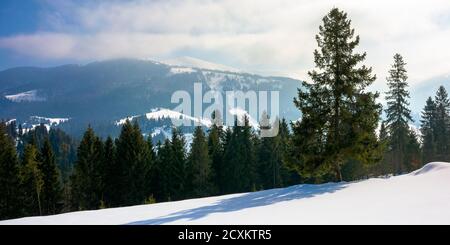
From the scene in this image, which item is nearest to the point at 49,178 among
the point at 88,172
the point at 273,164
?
the point at 88,172

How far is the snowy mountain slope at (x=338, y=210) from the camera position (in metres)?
11.1

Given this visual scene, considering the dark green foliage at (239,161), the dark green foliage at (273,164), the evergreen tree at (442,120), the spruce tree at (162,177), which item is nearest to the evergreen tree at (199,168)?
the spruce tree at (162,177)

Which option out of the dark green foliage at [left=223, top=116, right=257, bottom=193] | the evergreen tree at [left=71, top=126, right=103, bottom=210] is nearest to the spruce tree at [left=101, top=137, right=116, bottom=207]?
the evergreen tree at [left=71, top=126, right=103, bottom=210]

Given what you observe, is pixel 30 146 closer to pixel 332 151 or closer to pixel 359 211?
pixel 332 151

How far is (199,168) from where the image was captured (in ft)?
192

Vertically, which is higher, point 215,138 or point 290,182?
point 215,138

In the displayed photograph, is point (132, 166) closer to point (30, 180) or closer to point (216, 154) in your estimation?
point (30, 180)

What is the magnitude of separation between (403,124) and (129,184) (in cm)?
3901

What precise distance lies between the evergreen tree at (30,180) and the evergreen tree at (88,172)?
4.93 m

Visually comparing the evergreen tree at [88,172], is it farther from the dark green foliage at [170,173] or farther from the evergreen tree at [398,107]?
the evergreen tree at [398,107]

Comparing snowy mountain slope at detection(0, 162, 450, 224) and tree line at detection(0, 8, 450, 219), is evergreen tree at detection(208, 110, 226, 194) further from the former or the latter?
snowy mountain slope at detection(0, 162, 450, 224)

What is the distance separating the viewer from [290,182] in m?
64.6
